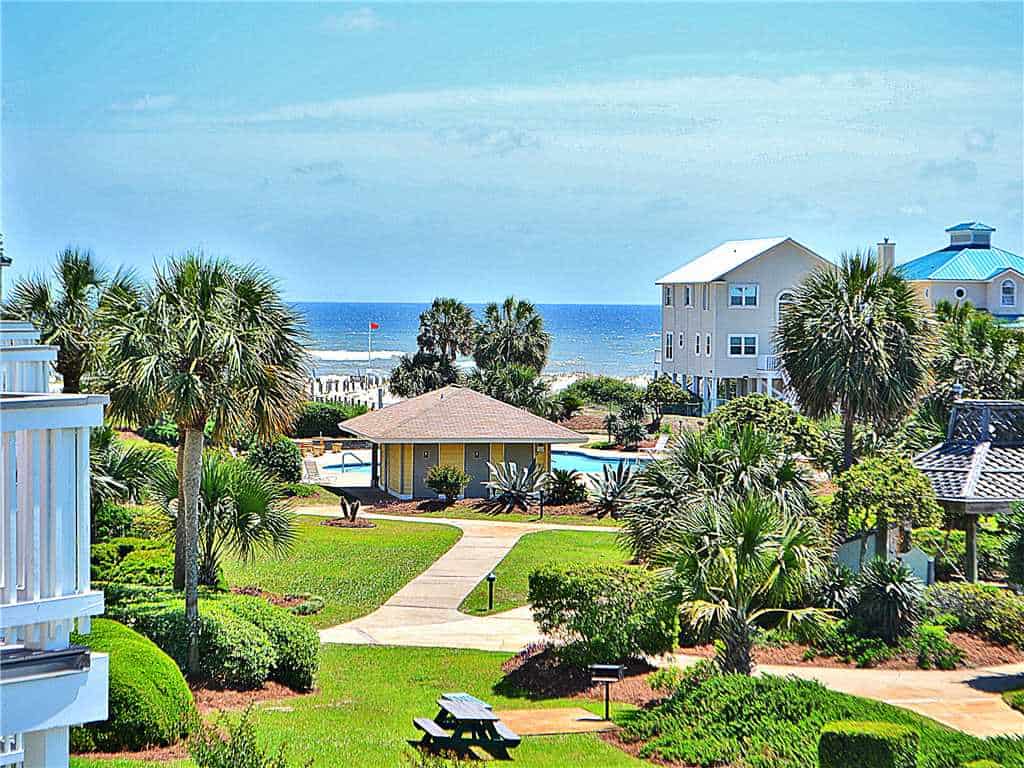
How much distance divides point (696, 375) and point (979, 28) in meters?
31.6

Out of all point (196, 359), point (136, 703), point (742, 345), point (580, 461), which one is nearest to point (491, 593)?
point (196, 359)

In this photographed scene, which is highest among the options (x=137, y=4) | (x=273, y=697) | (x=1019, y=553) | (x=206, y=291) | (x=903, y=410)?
(x=137, y=4)

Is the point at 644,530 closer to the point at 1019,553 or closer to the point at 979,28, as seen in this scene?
the point at 1019,553

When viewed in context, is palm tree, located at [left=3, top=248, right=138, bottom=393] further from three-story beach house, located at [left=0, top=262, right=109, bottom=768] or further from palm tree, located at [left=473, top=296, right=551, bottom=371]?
palm tree, located at [left=473, top=296, right=551, bottom=371]

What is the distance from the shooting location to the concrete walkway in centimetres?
1903

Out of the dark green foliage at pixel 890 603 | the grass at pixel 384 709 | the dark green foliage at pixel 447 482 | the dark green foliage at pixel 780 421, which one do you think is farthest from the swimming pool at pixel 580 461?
the grass at pixel 384 709

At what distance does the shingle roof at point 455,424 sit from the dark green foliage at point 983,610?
56.5 feet

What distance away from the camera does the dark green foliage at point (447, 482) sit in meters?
34.1

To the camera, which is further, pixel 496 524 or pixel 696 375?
pixel 696 375

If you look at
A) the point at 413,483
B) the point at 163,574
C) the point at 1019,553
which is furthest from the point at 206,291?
the point at 413,483

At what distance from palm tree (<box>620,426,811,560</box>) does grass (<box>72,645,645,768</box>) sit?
349cm

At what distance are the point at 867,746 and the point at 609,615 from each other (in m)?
6.14

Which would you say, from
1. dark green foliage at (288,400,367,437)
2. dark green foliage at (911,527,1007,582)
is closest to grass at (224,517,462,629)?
dark green foliage at (911,527,1007,582)

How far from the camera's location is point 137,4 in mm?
21312
